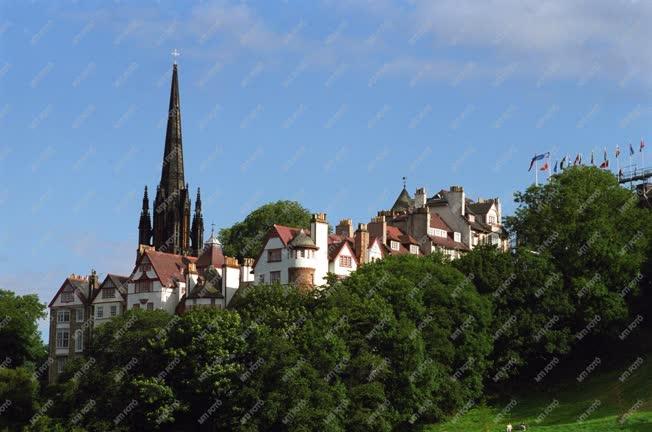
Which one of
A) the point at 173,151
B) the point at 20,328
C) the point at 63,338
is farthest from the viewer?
the point at 173,151

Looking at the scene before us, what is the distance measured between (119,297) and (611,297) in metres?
48.8

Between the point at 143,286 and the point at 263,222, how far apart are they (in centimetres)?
3206

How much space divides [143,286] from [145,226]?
47098 mm

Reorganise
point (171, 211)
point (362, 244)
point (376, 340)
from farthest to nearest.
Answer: point (171, 211)
point (362, 244)
point (376, 340)

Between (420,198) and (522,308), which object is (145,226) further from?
(522,308)

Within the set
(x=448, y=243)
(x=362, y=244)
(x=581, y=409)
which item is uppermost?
(x=448, y=243)

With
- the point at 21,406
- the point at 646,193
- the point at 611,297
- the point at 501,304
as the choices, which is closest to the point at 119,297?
the point at 21,406

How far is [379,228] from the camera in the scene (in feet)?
392

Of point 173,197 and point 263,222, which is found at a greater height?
point 173,197

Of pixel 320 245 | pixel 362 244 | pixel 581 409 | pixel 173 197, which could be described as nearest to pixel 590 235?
pixel 581 409

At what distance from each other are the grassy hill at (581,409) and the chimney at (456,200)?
38452 mm

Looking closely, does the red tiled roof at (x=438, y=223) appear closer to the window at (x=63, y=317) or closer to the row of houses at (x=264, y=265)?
the row of houses at (x=264, y=265)

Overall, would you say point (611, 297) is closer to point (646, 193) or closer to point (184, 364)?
point (646, 193)

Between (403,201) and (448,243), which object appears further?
(403,201)
